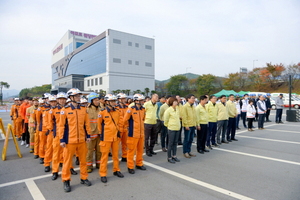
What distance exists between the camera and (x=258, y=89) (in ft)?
141

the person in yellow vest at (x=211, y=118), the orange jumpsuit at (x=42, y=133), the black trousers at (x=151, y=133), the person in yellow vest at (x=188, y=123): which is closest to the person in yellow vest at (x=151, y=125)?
the black trousers at (x=151, y=133)

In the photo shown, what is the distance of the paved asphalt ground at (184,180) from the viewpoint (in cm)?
360

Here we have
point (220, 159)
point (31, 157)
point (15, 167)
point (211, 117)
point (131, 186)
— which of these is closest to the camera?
point (131, 186)

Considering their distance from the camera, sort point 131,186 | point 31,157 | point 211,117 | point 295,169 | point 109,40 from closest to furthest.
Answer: point 131,186
point 295,169
point 31,157
point 211,117
point 109,40

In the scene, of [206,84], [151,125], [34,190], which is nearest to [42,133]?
[34,190]

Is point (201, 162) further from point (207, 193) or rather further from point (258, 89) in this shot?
point (258, 89)

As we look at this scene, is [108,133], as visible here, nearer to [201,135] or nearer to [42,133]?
[42,133]

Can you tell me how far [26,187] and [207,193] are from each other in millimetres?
3755

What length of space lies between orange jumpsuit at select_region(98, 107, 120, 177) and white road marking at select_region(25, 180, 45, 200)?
1196 millimetres

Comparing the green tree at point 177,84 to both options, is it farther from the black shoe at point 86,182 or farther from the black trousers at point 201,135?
the black shoe at point 86,182

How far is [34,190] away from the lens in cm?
384

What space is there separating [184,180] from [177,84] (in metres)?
51.5

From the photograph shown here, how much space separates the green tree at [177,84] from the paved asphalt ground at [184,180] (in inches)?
1920

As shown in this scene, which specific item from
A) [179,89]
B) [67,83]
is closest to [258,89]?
[179,89]
